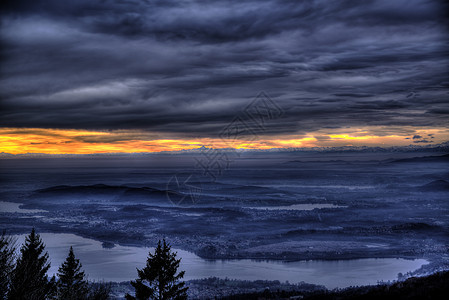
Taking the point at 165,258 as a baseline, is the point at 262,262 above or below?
below

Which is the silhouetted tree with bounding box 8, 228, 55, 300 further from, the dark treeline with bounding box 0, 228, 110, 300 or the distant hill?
the distant hill

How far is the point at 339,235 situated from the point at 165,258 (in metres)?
23.4

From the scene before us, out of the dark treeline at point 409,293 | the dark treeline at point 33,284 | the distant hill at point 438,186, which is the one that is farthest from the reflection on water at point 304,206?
the dark treeline at point 33,284

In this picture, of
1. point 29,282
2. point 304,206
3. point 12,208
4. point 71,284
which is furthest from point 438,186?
point 29,282

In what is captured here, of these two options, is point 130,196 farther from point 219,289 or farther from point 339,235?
point 219,289

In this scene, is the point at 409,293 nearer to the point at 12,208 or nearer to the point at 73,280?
the point at 73,280

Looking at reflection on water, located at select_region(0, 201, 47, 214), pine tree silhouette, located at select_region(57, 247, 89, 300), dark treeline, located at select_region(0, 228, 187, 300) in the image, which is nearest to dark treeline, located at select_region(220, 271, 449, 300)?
dark treeline, located at select_region(0, 228, 187, 300)

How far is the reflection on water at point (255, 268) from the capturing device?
1001 inches

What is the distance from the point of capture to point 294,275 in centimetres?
2603

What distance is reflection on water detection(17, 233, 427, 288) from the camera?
2544 cm

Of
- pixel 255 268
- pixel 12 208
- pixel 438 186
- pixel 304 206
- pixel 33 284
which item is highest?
pixel 438 186

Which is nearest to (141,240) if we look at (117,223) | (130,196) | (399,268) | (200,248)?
(200,248)

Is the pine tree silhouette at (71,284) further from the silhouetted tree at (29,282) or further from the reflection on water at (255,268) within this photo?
the reflection on water at (255,268)

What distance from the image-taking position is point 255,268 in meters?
27.7
